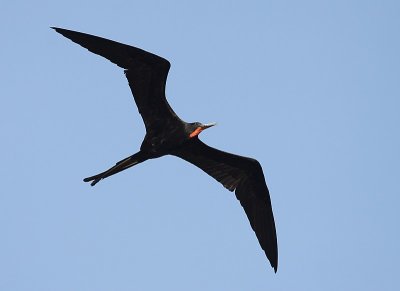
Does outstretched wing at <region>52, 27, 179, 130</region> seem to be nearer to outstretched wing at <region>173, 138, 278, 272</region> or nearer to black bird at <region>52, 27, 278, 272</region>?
black bird at <region>52, 27, 278, 272</region>

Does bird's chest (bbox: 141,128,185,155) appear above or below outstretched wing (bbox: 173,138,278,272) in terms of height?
above

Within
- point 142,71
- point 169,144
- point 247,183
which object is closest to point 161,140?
point 169,144

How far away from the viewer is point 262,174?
1295cm

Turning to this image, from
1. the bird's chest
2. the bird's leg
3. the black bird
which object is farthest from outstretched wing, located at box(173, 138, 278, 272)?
the bird's leg

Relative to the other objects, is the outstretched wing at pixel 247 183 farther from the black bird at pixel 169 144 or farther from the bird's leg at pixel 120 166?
the bird's leg at pixel 120 166

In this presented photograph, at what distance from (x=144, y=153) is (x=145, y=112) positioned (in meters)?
0.63

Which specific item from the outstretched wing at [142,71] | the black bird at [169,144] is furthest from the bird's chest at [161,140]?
the outstretched wing at [142,71]

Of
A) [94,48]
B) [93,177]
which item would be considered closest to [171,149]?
[93,177]

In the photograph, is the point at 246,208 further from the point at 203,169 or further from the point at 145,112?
the point at 145,112

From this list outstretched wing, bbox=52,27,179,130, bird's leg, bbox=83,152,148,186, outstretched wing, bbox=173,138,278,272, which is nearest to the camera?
outstretched wing, bbox=52,27,179,130

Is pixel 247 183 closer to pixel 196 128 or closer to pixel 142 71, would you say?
pixel 196 128

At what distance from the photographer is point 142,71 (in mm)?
11438

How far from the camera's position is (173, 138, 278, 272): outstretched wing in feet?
41.8

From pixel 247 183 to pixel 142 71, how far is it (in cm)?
292
